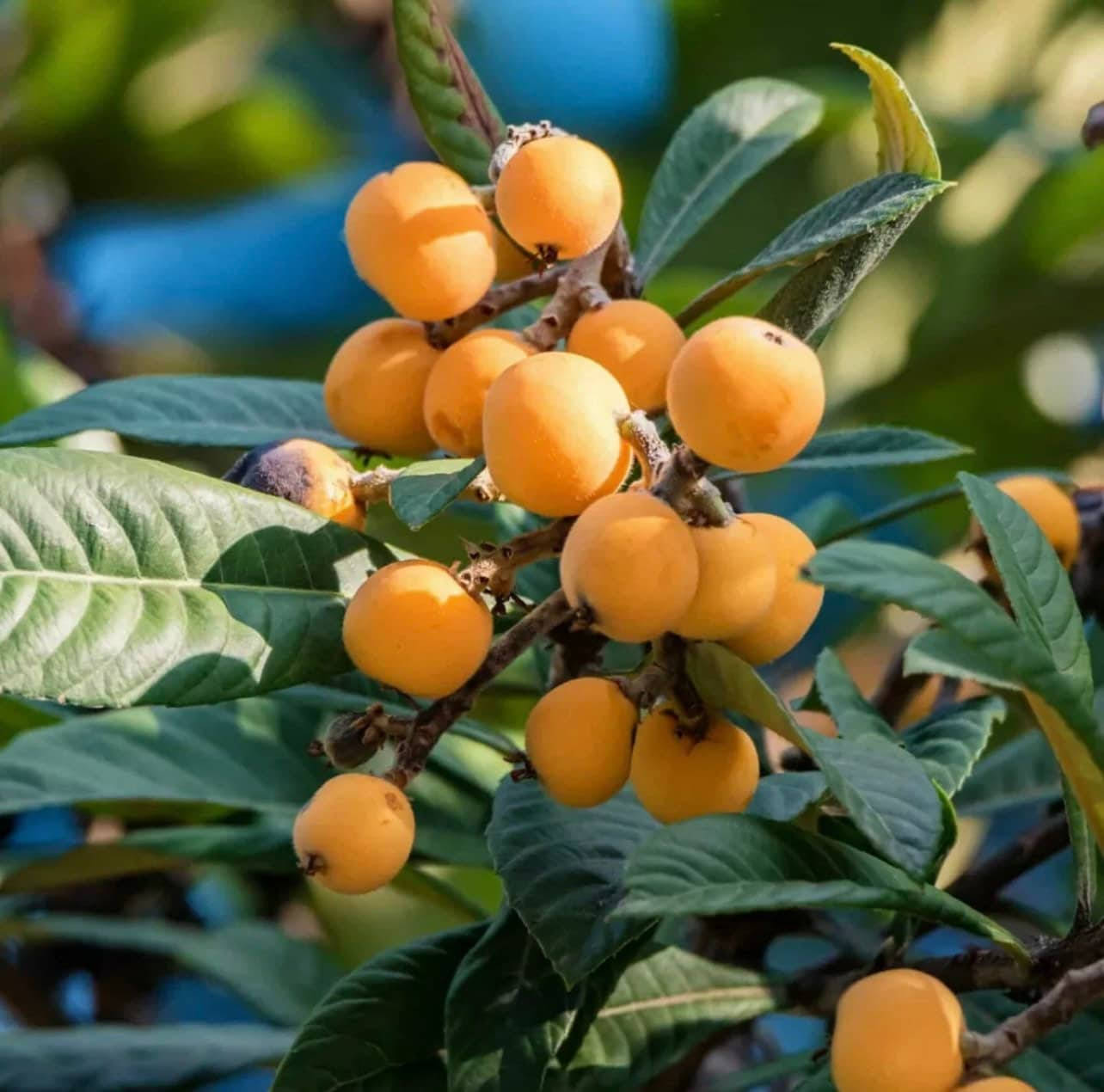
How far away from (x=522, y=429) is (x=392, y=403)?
132 millimetres

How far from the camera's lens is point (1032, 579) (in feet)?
1.68

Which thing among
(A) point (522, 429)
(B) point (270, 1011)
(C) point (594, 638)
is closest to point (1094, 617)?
(C) point (594, 638)

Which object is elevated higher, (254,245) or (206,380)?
(206,380)

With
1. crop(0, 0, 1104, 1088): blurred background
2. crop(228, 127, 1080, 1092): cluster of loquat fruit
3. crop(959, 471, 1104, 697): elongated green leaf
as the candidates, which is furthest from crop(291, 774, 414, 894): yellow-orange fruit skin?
crop(0, 0, 1104, 1088): blurred background

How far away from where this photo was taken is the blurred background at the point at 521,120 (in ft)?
4.95

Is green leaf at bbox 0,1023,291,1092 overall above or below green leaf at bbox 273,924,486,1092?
below

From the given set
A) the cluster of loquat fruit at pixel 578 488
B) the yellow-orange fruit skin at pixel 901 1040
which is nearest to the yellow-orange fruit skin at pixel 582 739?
the cluster of loquat fruit at pixel 578 488

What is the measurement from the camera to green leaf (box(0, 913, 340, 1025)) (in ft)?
3.14

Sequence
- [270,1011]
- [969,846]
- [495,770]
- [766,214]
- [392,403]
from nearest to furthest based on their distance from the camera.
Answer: [392,403] < [495,770] < [270,1011] < [969,846] < [766,214]

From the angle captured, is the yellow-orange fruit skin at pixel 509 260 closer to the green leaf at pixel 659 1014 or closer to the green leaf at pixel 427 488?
the green leaf at pixel 427 488

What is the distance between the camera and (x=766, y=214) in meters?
1.83

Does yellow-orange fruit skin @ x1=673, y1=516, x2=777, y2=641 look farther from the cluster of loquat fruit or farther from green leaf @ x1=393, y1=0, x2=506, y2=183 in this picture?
green leaf @ x1=393, y1=0, x2=506, y2=183

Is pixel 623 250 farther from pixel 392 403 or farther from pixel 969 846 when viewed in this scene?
pixel 969 846

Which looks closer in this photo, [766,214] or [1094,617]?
[1094,617]
